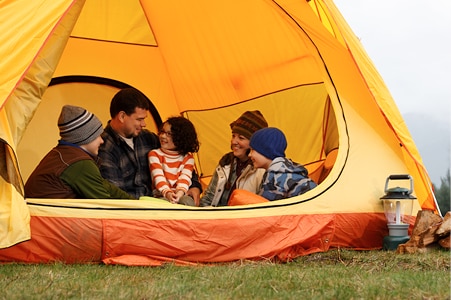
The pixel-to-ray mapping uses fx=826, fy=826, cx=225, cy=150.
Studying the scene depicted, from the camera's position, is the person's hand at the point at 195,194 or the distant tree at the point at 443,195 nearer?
the person's hand at the point at 195,194

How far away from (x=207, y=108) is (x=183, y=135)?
3.66 feet

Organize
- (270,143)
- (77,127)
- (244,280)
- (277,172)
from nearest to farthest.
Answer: (244,280), (77,127), (277,172), (270,143)

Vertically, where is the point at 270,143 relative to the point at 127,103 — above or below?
below

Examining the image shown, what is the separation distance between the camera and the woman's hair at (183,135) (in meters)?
5.14

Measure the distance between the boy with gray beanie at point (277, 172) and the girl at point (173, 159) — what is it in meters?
0.60

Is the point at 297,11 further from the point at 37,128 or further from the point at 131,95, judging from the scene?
the point at 37,128

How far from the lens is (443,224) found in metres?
4.47

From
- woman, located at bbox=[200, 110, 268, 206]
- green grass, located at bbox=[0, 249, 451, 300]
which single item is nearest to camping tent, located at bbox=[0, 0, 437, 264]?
green grass, located at bbox=[0, 249, 451, 300]

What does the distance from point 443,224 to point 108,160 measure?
199 cm

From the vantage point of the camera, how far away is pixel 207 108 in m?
6.24

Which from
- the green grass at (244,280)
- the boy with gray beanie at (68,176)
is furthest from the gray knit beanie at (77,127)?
the green grass at (244,280)

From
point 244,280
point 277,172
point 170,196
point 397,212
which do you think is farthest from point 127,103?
point 244,280

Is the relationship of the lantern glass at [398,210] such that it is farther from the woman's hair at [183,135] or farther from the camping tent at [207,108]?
the woman's hair at [183,135]

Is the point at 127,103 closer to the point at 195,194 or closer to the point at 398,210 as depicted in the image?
the point at 195,194
